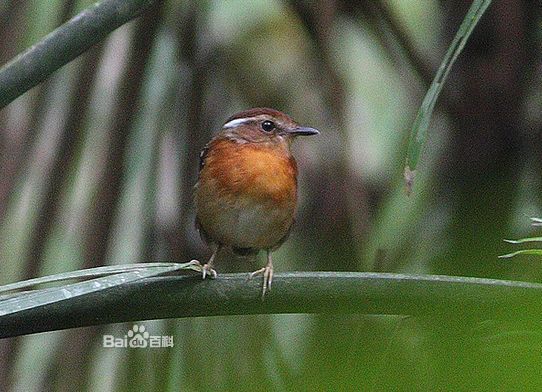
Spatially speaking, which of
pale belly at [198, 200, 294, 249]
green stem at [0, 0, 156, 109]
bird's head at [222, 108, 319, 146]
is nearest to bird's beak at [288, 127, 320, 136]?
bird's head at [222, 108, 319, 146]

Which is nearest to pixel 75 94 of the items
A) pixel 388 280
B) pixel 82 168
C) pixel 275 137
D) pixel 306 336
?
pixel 82 168

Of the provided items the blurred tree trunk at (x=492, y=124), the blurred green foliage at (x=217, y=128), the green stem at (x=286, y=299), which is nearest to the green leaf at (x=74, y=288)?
the green stem at (x=286, y=299)

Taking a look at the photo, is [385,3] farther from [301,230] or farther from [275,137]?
[301,230]

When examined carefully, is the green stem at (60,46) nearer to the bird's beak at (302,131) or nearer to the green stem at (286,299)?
the green stem at (286,299)

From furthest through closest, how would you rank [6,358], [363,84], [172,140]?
[363,84], [172,140], [6,358]

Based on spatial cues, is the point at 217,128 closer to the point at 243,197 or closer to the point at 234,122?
the point at 234,122
